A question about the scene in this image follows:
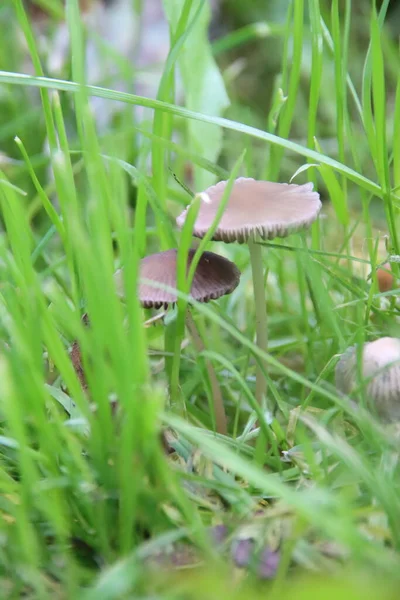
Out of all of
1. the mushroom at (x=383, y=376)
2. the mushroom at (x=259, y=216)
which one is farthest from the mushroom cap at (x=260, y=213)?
the mushroom at (x=383, y=376)

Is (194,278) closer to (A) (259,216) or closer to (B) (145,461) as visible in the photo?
(A) (259,216)

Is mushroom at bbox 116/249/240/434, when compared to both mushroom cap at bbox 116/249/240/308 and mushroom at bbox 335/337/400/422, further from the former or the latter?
mushroom at bbox 335/337/400/422

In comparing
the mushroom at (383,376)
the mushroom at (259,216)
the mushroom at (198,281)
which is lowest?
the mushroom at (383,376)

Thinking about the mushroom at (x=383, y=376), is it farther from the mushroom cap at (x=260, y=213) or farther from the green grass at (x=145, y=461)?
the mushroom cap at (x=260, y=213)

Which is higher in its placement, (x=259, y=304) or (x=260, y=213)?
(x=260, y=213)

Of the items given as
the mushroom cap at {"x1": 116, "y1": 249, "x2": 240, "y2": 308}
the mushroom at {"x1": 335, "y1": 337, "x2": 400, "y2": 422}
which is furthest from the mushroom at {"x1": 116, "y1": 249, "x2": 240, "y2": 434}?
the mushroom at {"x1": 335, "y1": 337, "x2": 400, "y2": 422}

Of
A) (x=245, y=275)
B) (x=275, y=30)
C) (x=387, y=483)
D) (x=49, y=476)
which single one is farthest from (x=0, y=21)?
(x=387, y=483)

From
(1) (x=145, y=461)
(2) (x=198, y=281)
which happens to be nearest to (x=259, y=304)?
(2) (x=198, y=281)

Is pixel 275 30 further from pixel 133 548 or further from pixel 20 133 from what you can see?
pixel 133 548
